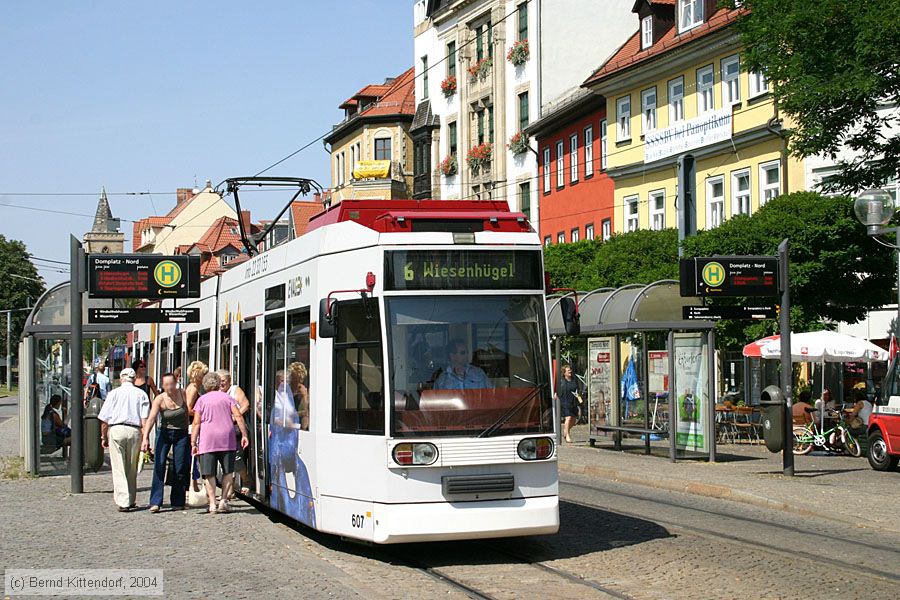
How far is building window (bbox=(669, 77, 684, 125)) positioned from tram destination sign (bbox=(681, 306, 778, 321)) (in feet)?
79.2

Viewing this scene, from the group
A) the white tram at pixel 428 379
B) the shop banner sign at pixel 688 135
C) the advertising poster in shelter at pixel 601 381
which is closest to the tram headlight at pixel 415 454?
the white tram at pixel 428 379

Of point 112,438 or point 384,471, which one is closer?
point 384,471

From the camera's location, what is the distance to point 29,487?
65.1 feet

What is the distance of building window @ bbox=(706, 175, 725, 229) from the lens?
42781 mm

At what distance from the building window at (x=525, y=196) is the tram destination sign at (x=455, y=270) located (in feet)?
152

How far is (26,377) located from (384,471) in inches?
473

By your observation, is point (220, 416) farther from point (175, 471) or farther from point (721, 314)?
point (721, 314)

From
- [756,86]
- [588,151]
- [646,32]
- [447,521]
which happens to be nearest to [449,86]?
[588,151]

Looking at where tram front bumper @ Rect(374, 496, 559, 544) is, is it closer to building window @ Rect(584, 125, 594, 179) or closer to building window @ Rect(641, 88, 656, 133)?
building window @ Rect(641, 88, 656, 133)

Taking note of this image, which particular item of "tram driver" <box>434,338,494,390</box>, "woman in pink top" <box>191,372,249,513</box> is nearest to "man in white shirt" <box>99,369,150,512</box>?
"woman in pink top" <box>191,372,249,513</box>

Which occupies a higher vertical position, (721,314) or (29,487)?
(721,314)

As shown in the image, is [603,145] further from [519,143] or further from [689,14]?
[519,143]

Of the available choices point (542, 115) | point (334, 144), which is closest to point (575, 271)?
point (542, 115)

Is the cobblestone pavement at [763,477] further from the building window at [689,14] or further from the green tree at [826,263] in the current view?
the building window at [689,14]
